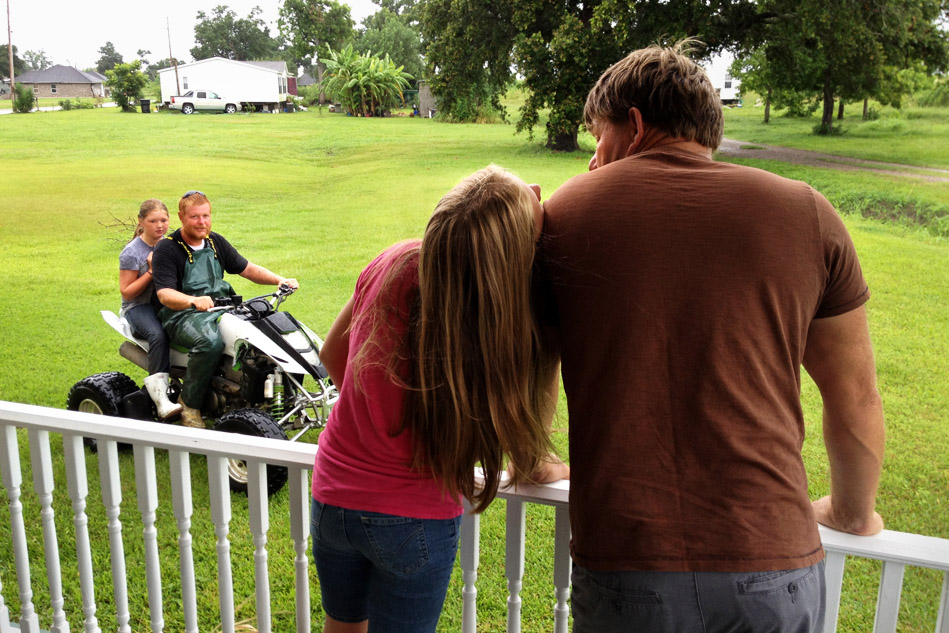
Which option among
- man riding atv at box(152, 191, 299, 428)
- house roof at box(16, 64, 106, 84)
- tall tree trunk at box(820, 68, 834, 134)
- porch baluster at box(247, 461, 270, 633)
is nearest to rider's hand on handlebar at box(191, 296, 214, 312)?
man riding atv at box(152, 191, 299, 428)

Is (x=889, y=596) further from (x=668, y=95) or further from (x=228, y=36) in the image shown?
(x=228, y=36)

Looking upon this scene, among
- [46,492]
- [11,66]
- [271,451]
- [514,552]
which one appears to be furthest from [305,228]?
[514,552]

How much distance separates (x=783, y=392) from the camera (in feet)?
2.15

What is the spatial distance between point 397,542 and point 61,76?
9.92 ft

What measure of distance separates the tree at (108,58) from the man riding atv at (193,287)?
1.42 metres

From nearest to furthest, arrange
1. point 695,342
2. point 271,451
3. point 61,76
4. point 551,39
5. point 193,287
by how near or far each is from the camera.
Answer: point 695,342 < point 271,451 < point 193,287 < point 551,39 < point 61,76

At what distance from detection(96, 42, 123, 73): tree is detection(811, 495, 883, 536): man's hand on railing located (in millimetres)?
3171

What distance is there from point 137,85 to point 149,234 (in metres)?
1.21

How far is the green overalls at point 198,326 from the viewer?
211cm

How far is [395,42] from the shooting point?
311 cm

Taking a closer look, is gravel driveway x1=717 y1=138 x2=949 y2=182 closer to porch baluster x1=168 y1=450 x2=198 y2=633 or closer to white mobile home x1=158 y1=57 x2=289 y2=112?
white mobile home x1=158 y1=57 x2=289 y2=112

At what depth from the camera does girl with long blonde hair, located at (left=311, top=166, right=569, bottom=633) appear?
69 centimetres

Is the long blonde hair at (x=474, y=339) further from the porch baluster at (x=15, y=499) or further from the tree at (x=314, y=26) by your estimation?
the tree at (x=314, y=26)

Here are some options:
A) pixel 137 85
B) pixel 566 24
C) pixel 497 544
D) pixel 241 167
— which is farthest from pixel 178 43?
pixel 497 544
